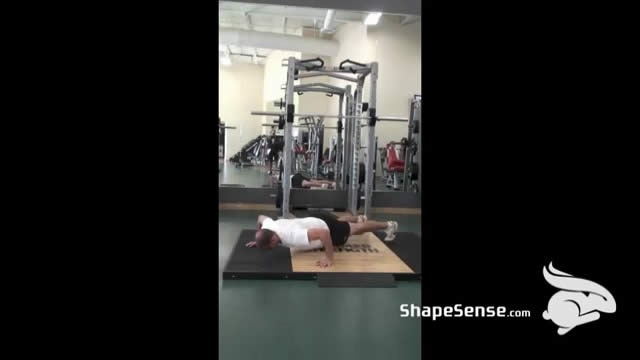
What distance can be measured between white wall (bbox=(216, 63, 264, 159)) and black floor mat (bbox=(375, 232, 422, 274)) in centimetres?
633

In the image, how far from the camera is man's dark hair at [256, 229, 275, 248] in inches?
113

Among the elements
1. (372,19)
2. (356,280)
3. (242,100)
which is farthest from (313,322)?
(242,100)

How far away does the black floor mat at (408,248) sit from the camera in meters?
2.81

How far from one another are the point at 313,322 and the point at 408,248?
160 centimetres

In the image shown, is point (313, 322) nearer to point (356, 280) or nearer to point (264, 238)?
point (356, 280)

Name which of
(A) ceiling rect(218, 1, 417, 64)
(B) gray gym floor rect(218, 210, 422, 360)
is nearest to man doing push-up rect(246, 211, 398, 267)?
(B) gray gym floor rect(218, 210, 422, 360)

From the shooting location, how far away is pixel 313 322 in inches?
73.8
